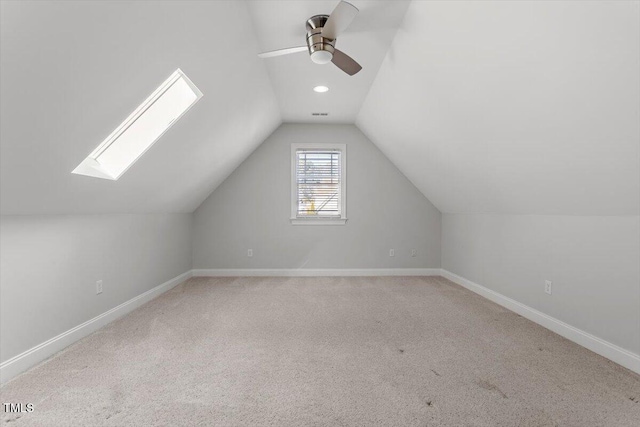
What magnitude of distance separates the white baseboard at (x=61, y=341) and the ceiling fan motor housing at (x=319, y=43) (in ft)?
8.74

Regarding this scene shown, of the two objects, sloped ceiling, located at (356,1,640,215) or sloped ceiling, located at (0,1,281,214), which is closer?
sloped ceiling, located at (0,1,281,214)

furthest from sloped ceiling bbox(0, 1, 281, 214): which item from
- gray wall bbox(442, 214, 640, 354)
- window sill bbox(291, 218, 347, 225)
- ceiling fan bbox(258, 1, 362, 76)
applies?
gray wall bbox(442, 214, 640, 354)

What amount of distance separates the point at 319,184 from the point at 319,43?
2796 millimetres

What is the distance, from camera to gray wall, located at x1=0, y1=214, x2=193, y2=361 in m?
1.86

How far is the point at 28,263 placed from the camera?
1.98 m

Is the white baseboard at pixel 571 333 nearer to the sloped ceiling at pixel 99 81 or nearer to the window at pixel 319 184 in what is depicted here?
the window at pixel 319 184

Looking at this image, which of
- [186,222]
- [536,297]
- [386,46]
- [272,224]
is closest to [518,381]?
A: [536,297]

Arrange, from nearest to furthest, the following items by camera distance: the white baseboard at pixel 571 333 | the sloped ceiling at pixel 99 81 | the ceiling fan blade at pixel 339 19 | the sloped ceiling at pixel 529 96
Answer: the sloped ceiling at pixel 99 81, the sloped ceiling at pixel 529 96, the ceiling fan blade at pixel 339 19, the white baseboard at pixel 571 333

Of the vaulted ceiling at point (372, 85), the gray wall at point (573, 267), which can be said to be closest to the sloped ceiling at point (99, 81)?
the vaulted ceiling at point (372, 85)

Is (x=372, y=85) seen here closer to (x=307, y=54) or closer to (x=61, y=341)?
(x=307, y=54)

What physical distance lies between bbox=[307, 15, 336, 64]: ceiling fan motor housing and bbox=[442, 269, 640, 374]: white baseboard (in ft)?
9.01

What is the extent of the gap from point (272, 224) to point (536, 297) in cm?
335

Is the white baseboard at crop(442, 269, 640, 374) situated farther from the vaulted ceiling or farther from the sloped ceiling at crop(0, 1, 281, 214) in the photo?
the sloped ceiling at crop(0, 1, 281, 214)

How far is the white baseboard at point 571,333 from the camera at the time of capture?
77.7 inches
